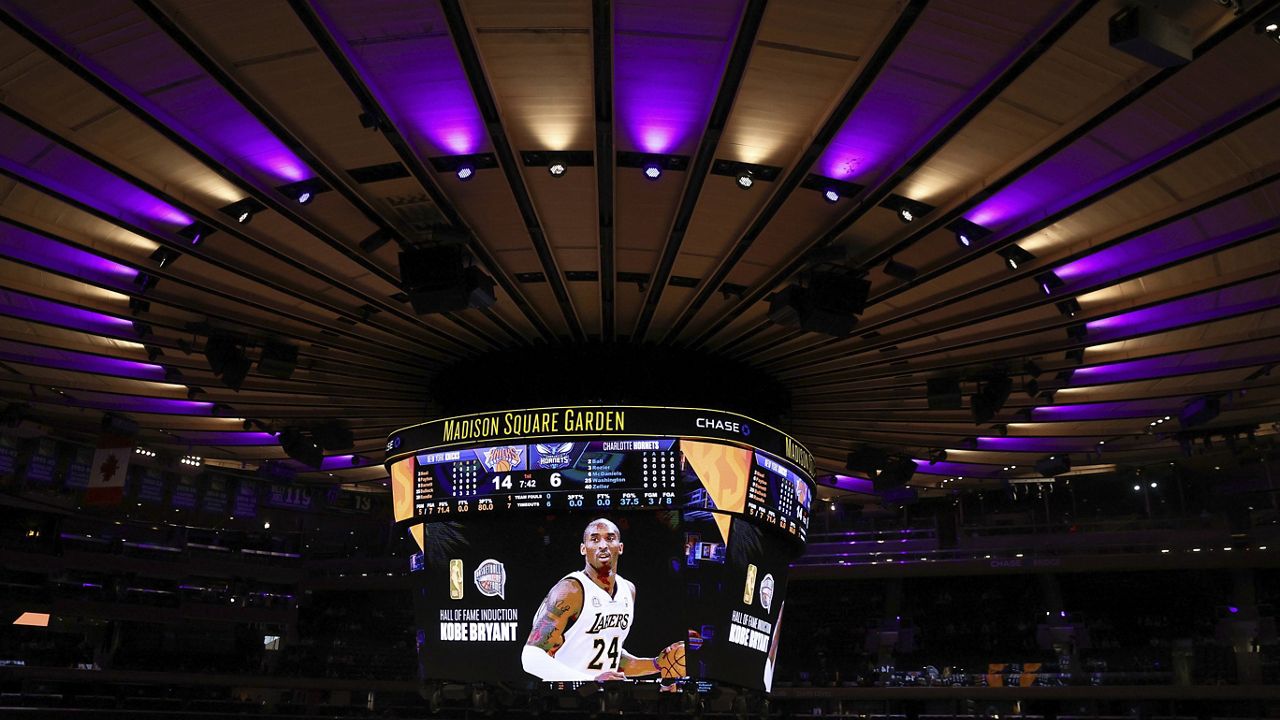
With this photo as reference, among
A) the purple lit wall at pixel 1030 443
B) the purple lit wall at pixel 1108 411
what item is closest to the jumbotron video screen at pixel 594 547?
the purple lit wall at pixel 1108 411

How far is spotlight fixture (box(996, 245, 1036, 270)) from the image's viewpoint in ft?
38.4

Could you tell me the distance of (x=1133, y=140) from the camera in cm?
937

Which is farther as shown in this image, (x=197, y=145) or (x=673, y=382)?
(x=673, y=382)

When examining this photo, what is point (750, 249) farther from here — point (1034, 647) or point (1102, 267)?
point (1034, 647)

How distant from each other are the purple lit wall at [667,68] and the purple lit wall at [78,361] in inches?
393

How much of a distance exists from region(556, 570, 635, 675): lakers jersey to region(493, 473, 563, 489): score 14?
4.36ft

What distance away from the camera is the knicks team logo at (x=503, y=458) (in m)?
14.3

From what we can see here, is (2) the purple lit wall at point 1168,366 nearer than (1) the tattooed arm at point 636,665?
No

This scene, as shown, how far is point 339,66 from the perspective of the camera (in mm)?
8383

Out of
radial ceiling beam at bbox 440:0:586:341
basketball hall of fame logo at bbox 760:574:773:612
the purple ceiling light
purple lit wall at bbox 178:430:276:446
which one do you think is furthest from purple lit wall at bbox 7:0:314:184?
purple lit wall at bbox 178:430:276:446

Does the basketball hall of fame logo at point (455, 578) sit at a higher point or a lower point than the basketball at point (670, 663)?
higher

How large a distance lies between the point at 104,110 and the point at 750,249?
6.88m

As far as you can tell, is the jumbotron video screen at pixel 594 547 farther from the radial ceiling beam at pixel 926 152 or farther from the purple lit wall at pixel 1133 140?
the purple lit wall at pixel 1133 140

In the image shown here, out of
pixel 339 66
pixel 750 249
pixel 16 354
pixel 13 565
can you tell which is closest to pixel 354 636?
pixel 13 565
